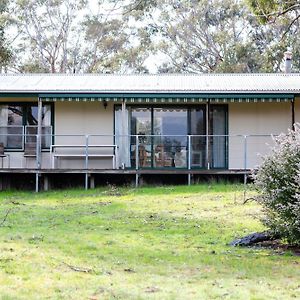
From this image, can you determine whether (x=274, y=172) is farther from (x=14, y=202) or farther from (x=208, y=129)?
(x=208, y=129)

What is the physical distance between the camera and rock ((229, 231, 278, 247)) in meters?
8.46

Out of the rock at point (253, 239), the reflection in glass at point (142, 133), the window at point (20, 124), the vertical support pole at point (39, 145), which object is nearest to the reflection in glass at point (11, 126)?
the window at point (20, 124)

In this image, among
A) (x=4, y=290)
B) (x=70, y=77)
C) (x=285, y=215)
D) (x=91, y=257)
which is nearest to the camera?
(x=4, y=290)

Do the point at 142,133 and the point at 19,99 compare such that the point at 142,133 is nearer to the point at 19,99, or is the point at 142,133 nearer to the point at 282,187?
the point at 19,99

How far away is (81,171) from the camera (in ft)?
54.2

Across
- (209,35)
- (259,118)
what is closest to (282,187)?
(259,118)

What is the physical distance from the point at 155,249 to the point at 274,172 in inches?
78.0

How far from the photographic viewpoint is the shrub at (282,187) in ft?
25.9

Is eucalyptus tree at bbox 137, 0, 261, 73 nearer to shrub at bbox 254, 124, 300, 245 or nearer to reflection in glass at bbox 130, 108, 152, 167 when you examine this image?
reflection in glass at bbox 130, 108, 152, 167

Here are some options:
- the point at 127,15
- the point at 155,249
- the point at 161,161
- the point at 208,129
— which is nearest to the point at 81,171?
the point at 161,161

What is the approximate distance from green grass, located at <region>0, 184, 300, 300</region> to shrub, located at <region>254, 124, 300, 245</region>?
388 mm

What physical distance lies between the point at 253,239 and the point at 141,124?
9.95 m

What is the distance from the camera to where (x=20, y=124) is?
18375 mm

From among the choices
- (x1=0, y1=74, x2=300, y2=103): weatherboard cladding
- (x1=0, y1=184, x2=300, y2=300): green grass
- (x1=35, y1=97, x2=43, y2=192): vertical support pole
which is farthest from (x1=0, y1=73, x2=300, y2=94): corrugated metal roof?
(x1=0, y1=184, x2=300, y2=300): green grass
